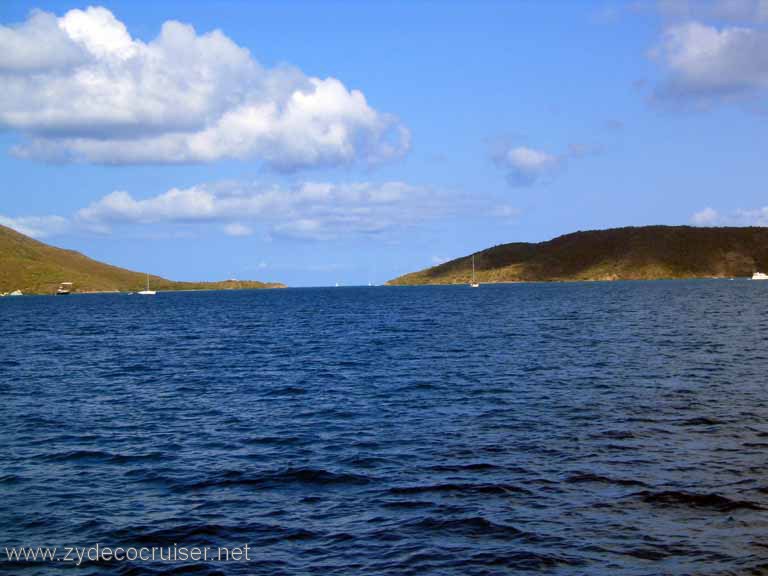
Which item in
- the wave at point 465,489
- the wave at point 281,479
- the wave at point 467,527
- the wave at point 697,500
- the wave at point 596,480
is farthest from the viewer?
the wave at point 281,479

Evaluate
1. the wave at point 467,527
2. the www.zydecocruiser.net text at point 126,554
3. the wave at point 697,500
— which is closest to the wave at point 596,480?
the wave at point 697,500

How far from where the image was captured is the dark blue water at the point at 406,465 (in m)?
14.6

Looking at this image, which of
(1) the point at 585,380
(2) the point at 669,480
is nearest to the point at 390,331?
(1) the point at 585,380

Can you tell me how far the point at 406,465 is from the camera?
20953 millimetres

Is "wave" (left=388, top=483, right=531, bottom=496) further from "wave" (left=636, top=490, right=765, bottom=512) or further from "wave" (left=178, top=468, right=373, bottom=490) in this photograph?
"wave" (left=636, top=490, right=765, bottom=512)

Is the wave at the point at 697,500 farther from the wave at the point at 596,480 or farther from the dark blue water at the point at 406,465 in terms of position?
the wave at the point at 596,480

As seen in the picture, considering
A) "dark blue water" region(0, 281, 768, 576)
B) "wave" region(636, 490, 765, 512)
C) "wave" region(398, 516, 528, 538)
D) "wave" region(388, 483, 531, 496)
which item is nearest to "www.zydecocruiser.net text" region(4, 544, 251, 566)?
"dark blue water" region(0, 281, 768, 576)

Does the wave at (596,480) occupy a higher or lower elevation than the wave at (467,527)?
higher

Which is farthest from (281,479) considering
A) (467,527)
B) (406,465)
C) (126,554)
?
(467,527)

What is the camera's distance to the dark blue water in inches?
574

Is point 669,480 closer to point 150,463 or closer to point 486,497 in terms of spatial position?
point 486,497

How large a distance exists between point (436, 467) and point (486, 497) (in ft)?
9.88

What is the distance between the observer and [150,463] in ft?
72.6

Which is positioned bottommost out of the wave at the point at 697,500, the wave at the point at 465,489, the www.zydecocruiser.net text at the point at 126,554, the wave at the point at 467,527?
the www.zydecocruiser.net text at the point at 126,554
